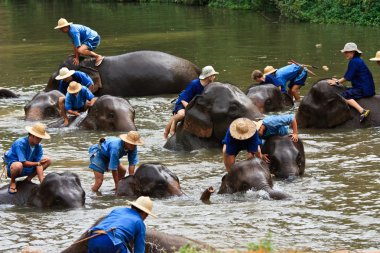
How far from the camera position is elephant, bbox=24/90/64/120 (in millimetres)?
17750

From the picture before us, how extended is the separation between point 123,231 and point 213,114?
642 cm

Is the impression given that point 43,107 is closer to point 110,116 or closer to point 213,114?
point 110,116

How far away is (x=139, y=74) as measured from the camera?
66.5 ft

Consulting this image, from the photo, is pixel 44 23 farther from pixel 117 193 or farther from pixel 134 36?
pixel 117 193

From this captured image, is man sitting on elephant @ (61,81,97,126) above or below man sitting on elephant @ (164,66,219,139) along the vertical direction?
below

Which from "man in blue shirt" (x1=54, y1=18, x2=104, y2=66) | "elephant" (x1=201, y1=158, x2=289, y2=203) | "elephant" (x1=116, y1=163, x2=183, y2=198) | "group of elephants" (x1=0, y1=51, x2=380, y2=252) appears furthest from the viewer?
"man in blue shirt" (x1=54, y1=18, x2=104, y2=66)

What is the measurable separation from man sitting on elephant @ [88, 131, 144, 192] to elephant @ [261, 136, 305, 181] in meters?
1.72

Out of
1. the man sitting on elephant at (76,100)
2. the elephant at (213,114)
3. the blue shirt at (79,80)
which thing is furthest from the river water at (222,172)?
the blue shirt at (79,80)

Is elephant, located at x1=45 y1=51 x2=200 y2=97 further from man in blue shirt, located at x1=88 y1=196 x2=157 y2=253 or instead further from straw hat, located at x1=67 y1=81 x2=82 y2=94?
man in blue shirt, located at x1=88 y1=196 x2=157 y2=253

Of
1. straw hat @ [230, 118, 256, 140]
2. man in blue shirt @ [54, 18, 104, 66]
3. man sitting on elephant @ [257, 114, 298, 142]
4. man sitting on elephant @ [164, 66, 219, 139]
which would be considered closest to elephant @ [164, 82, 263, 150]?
man sitting on elephant @ [164, 66, 219, 139]

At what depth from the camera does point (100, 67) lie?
2005 cm

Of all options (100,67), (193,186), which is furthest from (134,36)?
(193,186)

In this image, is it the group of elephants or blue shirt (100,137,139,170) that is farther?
blue shirt (100,137,139,170)

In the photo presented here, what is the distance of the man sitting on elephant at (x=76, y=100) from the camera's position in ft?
55.4
